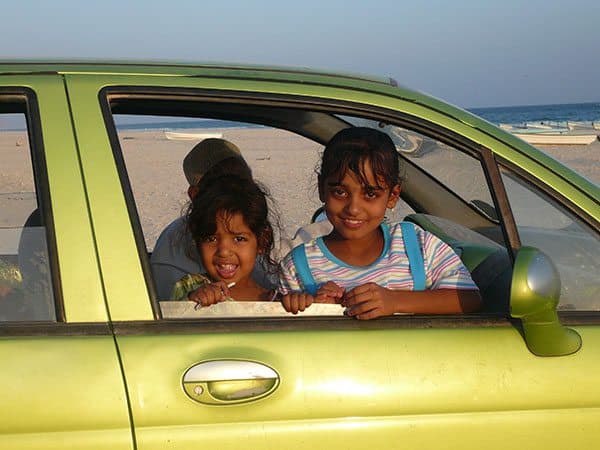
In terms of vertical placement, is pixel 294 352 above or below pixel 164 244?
below

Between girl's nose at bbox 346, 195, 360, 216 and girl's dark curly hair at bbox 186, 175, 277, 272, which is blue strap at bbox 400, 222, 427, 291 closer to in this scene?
girl's nose at bbox 346, 195, 360, 216

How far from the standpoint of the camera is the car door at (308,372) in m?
2.02

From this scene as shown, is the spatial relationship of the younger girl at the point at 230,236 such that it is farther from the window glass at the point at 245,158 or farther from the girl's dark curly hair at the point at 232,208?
the window glass at the point at 245,158

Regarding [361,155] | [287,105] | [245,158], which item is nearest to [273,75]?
[287,105]

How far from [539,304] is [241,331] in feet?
2.40

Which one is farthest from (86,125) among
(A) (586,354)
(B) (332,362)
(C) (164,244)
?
(A) (586,354)

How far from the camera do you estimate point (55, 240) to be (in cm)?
210

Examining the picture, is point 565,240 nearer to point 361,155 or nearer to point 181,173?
point 361,155

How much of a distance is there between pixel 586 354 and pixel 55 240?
137 cm

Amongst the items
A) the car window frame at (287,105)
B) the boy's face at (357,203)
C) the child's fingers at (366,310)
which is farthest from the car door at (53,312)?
the boy's face at (357,203)

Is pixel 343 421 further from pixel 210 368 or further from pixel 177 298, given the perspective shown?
pixel 177 298

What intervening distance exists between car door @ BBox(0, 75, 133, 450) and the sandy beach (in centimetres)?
22

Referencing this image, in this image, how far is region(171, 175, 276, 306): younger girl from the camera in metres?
2.89

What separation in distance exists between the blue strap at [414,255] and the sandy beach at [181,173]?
284 millimetres
